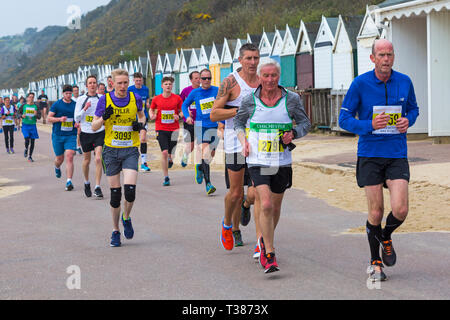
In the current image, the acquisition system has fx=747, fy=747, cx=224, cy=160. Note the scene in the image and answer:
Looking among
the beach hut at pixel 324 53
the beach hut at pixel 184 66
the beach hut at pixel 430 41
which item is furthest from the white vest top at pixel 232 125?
the beach hut at pixel 184 66

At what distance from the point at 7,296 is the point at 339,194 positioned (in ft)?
22.9

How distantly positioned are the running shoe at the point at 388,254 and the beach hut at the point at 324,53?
22622 millimetres

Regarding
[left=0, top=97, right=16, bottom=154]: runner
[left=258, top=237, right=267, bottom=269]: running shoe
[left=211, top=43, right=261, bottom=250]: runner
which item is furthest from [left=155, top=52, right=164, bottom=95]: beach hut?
[left=258, top=237, right=267, bottom=269]: running shoe

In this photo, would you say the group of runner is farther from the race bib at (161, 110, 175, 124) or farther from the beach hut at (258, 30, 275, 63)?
the beach hut at (258, 30, 275, 63)

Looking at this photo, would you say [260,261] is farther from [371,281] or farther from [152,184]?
[152,184]

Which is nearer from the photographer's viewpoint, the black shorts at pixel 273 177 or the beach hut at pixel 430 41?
the black shorts at pixel 273 177

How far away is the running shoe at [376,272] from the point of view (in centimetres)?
600

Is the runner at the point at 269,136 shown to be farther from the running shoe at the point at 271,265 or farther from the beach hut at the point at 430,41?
the beach hut at the point at 430,41

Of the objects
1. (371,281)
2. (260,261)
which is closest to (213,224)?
(260,261)

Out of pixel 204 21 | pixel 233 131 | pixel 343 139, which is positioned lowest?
pixel 343 139

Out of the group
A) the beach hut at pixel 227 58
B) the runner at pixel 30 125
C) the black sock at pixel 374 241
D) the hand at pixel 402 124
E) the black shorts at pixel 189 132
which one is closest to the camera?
the hand at pixel 402 124

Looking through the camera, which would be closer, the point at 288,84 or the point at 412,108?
the point at 412,108
